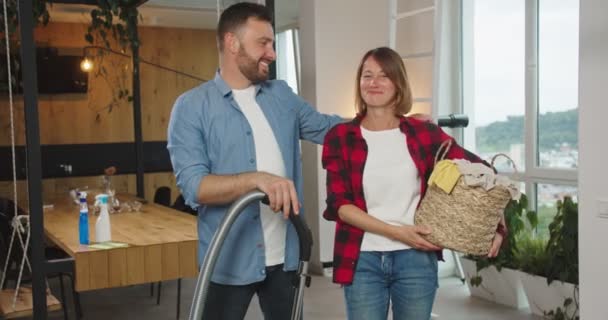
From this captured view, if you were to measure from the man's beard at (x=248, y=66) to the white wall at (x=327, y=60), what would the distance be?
12.8ft

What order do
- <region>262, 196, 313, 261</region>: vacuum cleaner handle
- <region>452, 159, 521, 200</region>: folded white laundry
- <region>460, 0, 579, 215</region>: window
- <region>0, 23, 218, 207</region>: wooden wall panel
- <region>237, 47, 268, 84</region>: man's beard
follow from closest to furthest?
<region>262, 196, 313, 261</region>: vacuum cleaner handle
<region>452, 159, 521, 200</region>: folded white laundry
<region>237, 47, 268, 84</region>: man's beard
<region>460, 0, 579, 215</region>: window
<region>0, 23, 218, 207</region>: wooden wall panel

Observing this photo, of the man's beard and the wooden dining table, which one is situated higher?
the man's beard

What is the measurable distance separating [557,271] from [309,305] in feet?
5.77

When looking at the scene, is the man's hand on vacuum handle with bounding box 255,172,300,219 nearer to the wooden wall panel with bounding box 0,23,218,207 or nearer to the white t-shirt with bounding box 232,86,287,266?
the white t-shirt with bounding box 232,86,287,266

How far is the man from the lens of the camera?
2.16 metres

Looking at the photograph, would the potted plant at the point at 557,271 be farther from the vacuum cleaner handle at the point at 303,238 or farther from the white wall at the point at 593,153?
the vacuum cleaner handle at the point at 303,238

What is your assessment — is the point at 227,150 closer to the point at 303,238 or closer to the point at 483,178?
the point at 303,238

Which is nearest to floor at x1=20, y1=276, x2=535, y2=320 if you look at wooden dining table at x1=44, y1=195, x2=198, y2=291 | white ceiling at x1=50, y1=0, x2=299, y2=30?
wooden dining table at x1=44, y1=195, x2=198, y2=291

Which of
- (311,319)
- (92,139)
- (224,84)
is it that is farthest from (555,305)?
(92,139)

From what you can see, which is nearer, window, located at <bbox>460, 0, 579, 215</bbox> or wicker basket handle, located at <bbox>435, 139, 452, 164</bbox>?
wicker basket handle, located at <bbox>435, 139, 452, 164</bbox>

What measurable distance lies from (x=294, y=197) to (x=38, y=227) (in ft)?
7.37

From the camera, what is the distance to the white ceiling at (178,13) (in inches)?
274

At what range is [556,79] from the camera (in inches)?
203

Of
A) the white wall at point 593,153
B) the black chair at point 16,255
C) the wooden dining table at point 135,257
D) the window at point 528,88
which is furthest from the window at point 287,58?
the white wall at point 593,153
